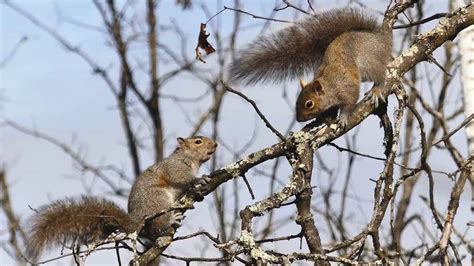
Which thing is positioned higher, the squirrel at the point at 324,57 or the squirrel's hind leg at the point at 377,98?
the squirrel at the point at 324,57

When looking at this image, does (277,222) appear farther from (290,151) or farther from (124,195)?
(290,151)

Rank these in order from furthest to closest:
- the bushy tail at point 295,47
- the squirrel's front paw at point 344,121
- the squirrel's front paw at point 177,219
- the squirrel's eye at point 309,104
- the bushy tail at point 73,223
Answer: the squirrel's eye at point 309,104
the bushy tail at point 295,47
the bushy tail at point 73,223
the squirrel's front paw at point 177,219
the squirrel's front paw at point 344,121

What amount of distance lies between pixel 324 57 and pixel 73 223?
1375 millimetres

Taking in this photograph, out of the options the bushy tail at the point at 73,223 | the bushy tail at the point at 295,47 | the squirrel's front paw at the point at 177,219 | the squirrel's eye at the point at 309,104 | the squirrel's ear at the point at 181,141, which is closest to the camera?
the squirrel's front paw at the point at 177,219

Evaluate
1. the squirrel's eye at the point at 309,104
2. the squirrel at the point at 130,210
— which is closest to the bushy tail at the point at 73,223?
the squirrel at the point at 130,210

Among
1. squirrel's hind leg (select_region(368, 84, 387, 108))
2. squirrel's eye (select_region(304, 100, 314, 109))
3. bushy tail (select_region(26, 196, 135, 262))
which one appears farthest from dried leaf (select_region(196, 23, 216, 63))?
squirrel's eye (select_region(304, 100, 314, 109))

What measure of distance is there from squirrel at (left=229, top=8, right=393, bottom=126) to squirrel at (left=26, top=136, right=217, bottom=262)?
586mm

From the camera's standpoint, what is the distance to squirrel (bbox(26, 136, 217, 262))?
4141 millimetres

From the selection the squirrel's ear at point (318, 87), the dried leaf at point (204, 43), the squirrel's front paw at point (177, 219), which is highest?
the squirrel's ear at point (318, 87)

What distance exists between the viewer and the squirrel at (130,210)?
4.14 meters

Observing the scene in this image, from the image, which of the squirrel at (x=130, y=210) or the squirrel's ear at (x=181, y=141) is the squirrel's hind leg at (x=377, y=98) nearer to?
the squirrel at (x=130, y=210)

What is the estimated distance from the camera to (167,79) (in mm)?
9984

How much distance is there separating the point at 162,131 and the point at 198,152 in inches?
177

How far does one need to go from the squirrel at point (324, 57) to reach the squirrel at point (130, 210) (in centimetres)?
59
